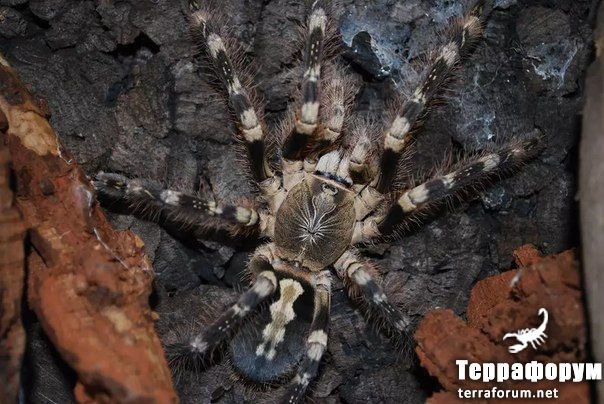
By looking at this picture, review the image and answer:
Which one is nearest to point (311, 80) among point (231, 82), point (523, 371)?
point (231, 82)

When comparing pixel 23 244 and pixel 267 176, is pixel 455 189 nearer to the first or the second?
pixel 267 176

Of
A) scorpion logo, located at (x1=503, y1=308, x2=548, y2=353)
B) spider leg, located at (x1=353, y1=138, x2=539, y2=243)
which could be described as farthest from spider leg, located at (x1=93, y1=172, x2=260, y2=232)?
scorpion logo, located at (x1=503, y1=308, x2=548, y2=353)

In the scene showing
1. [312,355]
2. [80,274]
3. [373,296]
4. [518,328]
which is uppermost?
[80,274]

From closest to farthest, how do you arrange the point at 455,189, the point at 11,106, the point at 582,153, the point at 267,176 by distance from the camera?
the point at 582,153
the point at 11,106
the point at 455,189
the point at 267,176

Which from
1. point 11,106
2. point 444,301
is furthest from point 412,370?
point 11,106

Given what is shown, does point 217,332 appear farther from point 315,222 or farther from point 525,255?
point 525,255

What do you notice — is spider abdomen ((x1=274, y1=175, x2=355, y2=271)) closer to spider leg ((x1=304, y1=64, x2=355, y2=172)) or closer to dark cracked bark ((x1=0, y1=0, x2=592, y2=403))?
spider leg ((x1=304, y1=64, x2=355, y2=172))

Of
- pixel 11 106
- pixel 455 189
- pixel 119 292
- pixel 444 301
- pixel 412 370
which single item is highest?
pixel 11 106
